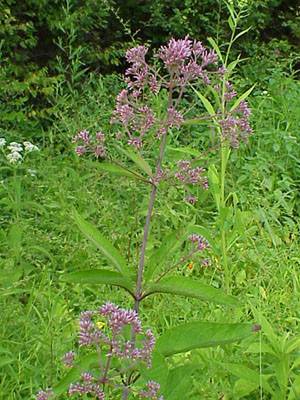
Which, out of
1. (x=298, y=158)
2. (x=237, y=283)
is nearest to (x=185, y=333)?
(x=237, y=283)

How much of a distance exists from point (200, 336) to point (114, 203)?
7.99 ft

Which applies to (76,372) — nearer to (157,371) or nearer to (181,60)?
(157,371)

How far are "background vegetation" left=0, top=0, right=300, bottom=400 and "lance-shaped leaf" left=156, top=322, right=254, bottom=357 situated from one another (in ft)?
0.45

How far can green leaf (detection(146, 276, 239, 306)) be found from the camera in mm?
1849

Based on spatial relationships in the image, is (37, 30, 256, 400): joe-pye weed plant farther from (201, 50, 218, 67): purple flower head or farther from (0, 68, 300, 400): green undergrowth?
(0, 68, 300, 400): green undergrowth

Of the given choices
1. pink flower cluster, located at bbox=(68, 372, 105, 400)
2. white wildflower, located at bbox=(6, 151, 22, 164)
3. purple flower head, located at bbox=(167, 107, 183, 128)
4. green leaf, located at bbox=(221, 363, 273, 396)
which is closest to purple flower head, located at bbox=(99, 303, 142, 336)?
pink flower cluster, located at bbox=(68, 372, 105, 400)

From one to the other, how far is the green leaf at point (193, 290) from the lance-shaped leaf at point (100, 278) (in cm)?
8

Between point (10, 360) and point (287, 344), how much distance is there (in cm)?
81

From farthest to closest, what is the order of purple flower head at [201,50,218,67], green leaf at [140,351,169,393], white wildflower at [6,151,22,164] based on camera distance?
1. white wildflower at [6,151,22,164]
2. purple flower head at [201,50,218,67]
3. green leaf at [140,351,169,393]

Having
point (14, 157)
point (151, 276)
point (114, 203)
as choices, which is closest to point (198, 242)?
point (151, 276)

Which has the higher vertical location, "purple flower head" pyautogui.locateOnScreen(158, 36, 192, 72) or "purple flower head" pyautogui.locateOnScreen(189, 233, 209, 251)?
"purple flower head" pyautogui.locateOnScreen(158, 36, 192, 72)

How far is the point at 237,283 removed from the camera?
3553 millimetres

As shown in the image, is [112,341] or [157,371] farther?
[157,371]

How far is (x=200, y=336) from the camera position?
185cm
